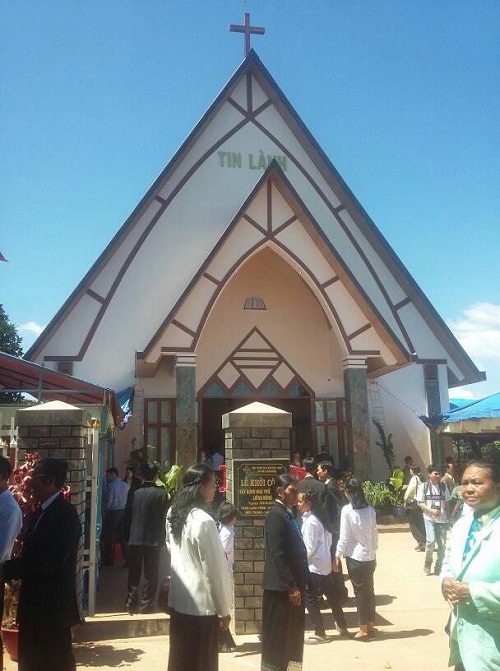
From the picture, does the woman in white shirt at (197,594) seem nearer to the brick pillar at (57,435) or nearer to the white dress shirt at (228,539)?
the brick pillar at (57,435)

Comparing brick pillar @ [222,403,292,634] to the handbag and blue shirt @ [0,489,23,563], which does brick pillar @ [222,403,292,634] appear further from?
blue shirt @ [0,489,23,563]

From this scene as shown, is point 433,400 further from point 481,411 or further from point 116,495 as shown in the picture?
point 116,495

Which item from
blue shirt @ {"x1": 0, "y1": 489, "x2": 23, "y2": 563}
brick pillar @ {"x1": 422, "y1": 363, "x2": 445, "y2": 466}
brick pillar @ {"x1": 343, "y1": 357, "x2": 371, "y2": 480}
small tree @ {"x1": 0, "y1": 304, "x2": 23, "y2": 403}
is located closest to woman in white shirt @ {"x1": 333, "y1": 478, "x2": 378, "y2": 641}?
blue shirt @ {"x1": 0, "y1": 489, "x2": 23, "y2": 563}

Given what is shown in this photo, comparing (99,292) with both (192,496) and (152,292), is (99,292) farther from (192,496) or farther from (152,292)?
(192,496)

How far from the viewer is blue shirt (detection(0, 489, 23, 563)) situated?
13.0 ft

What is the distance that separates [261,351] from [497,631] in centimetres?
1323

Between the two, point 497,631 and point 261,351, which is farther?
point 261,351

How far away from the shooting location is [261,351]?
1605 centimetres

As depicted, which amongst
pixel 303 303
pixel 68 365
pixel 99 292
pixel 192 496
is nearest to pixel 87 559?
pixel 192 496

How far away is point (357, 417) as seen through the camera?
1399 centimetres

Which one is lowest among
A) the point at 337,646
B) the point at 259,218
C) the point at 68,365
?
the point at 337,646

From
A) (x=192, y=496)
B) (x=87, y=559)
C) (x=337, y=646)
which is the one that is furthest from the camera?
(x=87, y=559)

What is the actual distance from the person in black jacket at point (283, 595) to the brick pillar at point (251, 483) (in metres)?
1.68

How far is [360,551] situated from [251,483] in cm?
131
